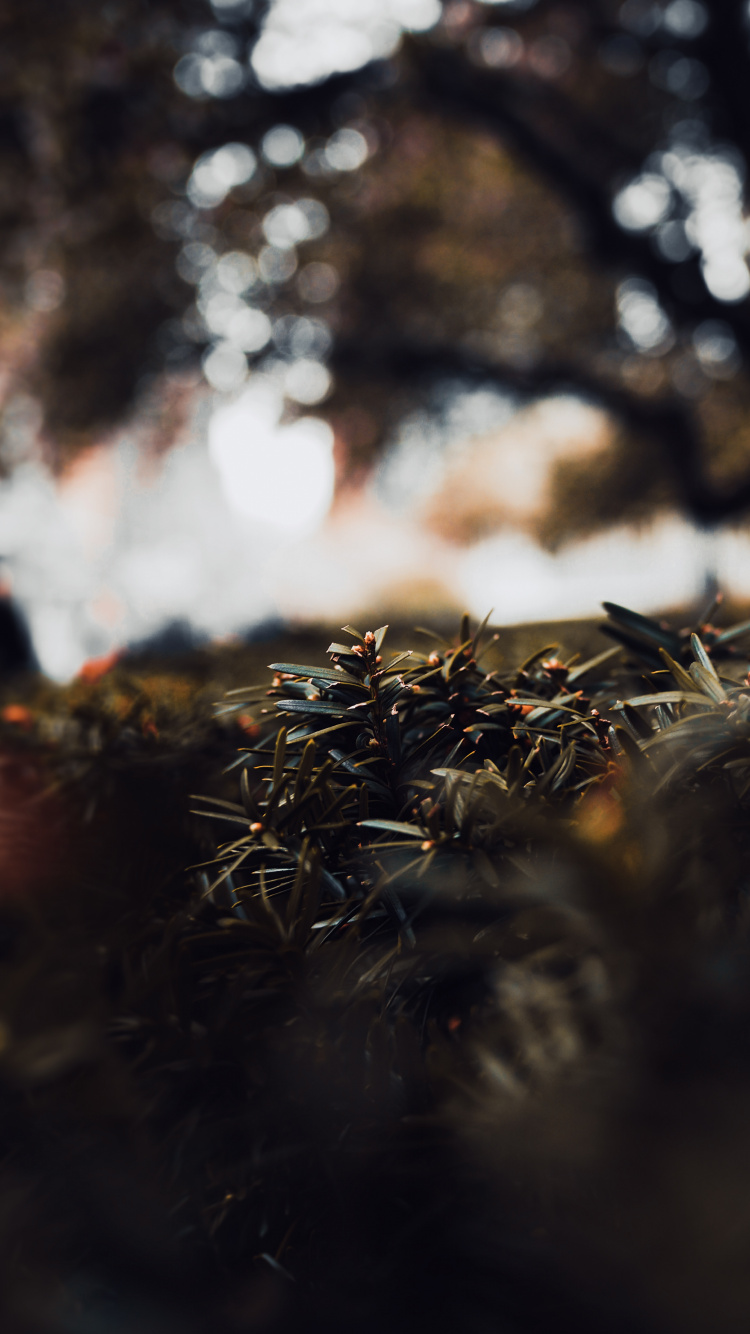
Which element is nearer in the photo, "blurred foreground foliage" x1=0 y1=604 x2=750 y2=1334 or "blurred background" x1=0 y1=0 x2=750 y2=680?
"blurred foreground foliage" x1=0 y1=604 x2=750 y2=1334

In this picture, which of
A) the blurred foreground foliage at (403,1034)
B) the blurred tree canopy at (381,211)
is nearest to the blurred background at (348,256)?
the blurred tree canopy at (381,211)

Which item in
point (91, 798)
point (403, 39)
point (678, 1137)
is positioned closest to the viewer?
point (678, 1137)

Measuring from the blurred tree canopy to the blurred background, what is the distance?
31mm

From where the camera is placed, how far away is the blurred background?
7.31 metres

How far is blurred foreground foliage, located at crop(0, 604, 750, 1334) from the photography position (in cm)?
56

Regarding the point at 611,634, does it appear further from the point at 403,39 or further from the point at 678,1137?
the point at 403,39

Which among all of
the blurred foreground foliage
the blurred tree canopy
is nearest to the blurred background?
the blurred tree canopy

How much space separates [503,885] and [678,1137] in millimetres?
302

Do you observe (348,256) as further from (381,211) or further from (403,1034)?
(403,1034)

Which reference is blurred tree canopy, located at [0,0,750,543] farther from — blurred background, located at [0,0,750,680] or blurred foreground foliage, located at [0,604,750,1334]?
blurred foreground foliage, located at [0,604,750,1334]

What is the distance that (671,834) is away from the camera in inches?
28.5

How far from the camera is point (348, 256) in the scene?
9.80m

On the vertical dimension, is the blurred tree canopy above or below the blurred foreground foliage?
above

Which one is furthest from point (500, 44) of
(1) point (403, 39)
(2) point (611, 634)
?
(2) point (611, 634)
